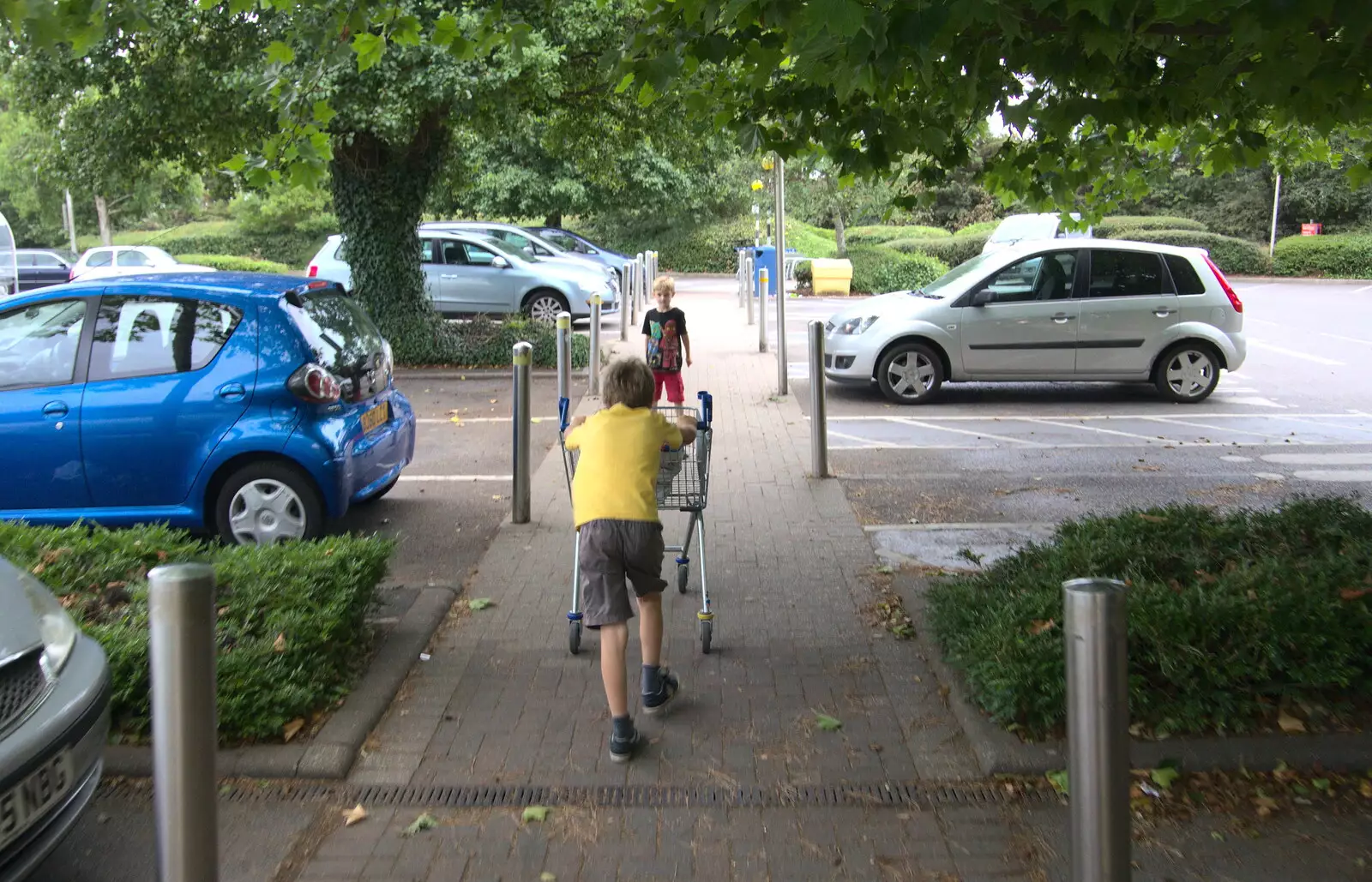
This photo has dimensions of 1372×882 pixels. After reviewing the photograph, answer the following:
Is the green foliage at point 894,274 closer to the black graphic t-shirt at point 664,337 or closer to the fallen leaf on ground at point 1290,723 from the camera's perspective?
the black graphic t-shirt at point 664,337

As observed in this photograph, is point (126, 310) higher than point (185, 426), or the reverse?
point (126, 310)

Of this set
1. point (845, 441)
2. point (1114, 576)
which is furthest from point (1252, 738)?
point (845, 441)

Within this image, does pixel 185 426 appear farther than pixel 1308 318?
No

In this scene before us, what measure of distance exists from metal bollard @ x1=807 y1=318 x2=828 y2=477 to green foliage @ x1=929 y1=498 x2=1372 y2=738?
3.73m

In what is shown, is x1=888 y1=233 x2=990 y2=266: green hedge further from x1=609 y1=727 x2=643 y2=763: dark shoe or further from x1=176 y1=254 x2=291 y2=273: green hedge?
x1=609 y1=727 x2=643 y2=763: dark shoe

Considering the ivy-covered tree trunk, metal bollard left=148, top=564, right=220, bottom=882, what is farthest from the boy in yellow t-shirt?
the ivy-covered tree trunk

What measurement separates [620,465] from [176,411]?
11.7 ft

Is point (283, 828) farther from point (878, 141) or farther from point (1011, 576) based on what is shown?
point (878, 141)

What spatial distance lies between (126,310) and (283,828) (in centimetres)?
432

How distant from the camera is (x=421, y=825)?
12.8 feet

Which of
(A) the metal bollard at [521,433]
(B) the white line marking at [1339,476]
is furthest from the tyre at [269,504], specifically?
(B) the white line marking at [1339,476]

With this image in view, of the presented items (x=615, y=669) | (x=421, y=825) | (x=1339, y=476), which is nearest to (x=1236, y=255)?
(x=1339, y=476)

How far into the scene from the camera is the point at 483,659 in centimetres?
541

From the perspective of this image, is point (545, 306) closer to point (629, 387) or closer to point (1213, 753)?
point (629, 387)
